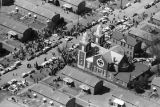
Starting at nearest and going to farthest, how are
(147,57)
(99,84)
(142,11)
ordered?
1. (99,84)
2. (147,57)
3. (142,11)


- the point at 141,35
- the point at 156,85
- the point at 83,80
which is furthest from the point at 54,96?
the point at 141,35

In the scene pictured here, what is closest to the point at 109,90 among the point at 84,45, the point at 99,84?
the point at 99,84

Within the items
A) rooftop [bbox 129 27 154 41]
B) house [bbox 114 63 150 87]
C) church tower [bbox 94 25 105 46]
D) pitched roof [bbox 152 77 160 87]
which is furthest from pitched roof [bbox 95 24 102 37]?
pitched roof [bbox 152 77 160 87]

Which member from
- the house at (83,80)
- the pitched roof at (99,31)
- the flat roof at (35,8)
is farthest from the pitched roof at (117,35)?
the flat roof at (35,8)

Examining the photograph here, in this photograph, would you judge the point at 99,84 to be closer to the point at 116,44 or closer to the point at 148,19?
the point at 116,44

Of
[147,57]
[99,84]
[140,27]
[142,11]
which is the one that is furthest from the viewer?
[142,11]

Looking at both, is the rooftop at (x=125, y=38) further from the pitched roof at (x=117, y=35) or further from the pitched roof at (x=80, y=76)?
the pitched roof at (x=80, y=76)

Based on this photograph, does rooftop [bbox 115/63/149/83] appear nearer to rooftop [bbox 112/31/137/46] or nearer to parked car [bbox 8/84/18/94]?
rooftop [bbox 112/31/137/46]
